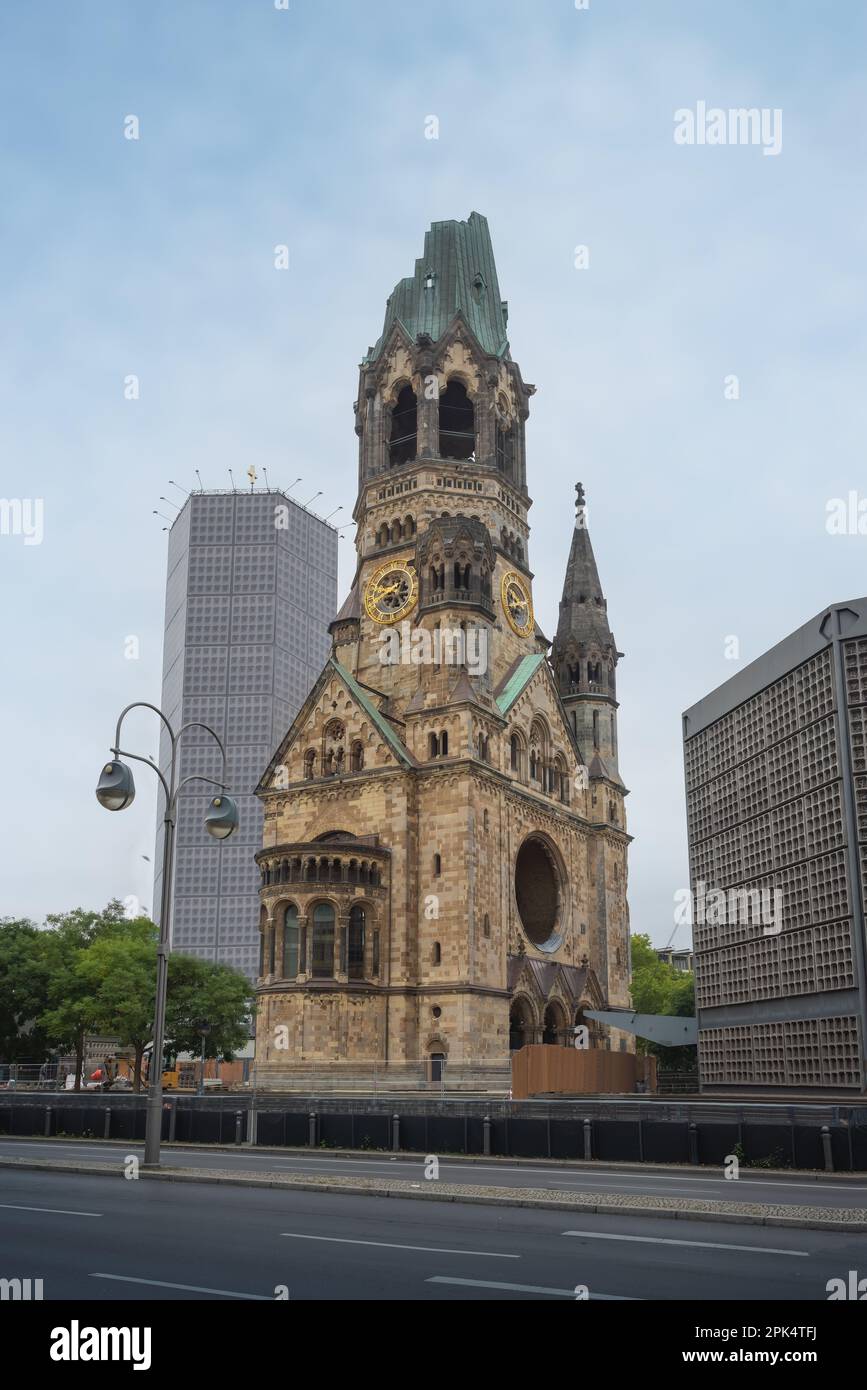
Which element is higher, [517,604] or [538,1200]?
[517,604]

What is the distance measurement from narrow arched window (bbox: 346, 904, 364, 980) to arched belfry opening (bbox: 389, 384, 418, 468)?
26.1 meters

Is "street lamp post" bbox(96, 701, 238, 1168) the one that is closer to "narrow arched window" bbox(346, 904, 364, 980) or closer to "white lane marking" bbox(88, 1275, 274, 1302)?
"white lane marking" bbox(88, 1275, 274, 1302)

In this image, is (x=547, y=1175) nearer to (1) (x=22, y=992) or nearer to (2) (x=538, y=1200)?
(2) (x=538, y=1200)

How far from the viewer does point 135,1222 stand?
15078 millimetres

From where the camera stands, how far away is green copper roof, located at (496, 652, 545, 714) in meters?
60.9

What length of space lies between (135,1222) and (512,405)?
59884 millimetres

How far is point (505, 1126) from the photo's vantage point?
27.0 meters

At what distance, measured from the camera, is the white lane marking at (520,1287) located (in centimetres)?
1022

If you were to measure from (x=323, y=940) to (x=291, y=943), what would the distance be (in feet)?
4.80

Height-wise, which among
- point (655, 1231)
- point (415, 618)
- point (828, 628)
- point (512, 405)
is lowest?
point (655, 1231)

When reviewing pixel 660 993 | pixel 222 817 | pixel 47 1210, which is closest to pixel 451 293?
pixel 222 817

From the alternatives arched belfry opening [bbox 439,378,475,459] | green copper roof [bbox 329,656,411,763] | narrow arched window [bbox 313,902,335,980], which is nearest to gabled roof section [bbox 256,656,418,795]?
green copper roof [bbox 329,656,411,763]
